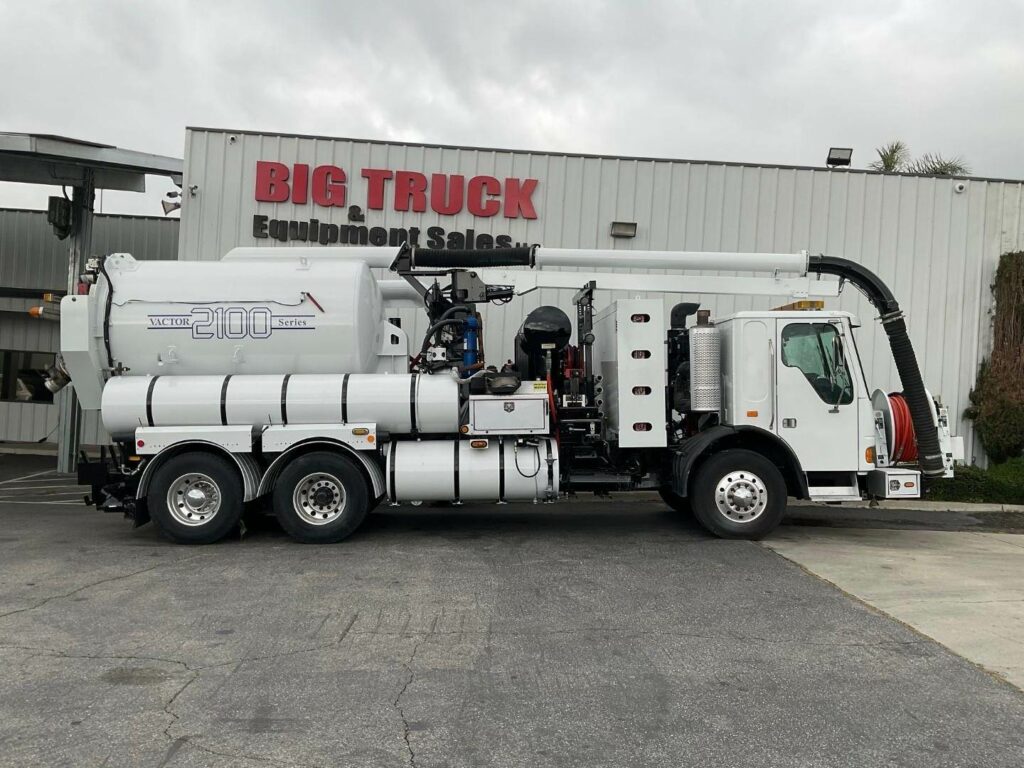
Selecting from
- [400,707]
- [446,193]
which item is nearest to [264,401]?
[400,707]

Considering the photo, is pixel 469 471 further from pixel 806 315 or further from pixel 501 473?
pixel 806 315

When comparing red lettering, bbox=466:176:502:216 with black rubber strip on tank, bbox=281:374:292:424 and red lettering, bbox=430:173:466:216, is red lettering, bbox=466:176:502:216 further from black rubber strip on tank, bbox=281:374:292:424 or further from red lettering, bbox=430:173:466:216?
black rubber strip on tank, bbox=281:374:292:424

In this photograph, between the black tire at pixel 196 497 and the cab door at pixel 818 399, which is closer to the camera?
the black tire at pixel 196 497

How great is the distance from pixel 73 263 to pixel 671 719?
1472 cm

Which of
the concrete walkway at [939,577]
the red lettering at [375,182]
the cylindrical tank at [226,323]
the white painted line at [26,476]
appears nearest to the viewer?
the concrete walkway at [939,577]

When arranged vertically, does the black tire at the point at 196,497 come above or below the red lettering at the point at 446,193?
below

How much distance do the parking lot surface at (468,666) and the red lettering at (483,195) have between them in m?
6.91

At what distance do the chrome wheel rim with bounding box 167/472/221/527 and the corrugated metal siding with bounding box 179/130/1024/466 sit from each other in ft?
17.1

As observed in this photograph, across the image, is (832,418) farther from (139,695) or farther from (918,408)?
(139,695)

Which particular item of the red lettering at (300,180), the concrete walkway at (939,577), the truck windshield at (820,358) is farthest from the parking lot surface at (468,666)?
the red lettering at (300,180)

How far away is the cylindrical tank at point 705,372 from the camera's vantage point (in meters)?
8.52

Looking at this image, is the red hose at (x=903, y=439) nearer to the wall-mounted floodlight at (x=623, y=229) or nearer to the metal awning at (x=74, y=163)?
the wall-mounted floodlight at (x=623, y=229)

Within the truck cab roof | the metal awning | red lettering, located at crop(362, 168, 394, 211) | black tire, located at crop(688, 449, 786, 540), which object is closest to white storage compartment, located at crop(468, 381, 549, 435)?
black tire, located at crop(688, 449, 786, 540)

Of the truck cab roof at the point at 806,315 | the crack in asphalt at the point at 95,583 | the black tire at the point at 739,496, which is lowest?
the crack in asphalt at the point at 95,583
